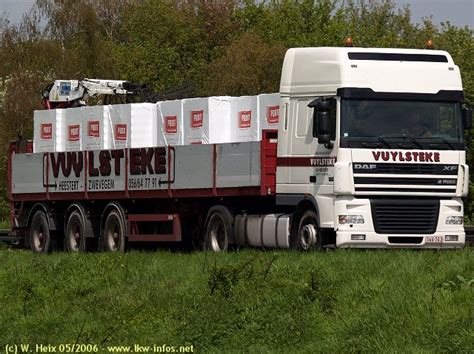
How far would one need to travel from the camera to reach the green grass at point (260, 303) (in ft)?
49.6

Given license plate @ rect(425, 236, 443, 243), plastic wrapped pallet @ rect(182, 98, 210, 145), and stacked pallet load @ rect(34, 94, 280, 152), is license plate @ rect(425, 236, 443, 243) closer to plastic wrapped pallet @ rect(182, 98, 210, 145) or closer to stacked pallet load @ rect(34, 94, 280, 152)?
stacked pallet load @ rect(34, 94, 280, 152)

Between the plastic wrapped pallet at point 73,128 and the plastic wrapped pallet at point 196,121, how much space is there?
150 inches

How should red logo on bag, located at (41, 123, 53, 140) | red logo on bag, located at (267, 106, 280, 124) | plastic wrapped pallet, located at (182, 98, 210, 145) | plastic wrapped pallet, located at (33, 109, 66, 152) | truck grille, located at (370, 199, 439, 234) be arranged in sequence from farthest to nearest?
1. red logo on bag, located at (41, 123, 53, 140)
2. plastic wrapped pallet, located at (33, 109, 66, 152)
3. plastic wrapped pallet, located at (182, 98, 210, 145)
4. red logo on bag, located at (267, 106, 280, 124)
5. truck grille, located at (370, 199, 439, 234)

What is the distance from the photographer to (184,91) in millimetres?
33094

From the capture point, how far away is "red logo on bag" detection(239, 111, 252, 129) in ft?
90.4

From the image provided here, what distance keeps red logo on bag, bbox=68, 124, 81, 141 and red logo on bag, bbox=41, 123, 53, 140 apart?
0.69 metres

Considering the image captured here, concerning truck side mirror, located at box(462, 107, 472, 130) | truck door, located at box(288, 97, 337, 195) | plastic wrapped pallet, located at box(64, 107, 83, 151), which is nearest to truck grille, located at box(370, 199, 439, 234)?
truck door, located at box(288, 97, 337, 195)

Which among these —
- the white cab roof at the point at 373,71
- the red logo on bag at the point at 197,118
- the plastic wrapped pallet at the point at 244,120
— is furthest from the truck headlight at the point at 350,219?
the red logo on bag at the point at 197,118

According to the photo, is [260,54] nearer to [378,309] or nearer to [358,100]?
[358,100]

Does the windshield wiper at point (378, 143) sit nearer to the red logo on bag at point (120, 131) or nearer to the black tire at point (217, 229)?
the black tire at point (217, 229)

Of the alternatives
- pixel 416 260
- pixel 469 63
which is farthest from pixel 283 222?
pixel 469 63

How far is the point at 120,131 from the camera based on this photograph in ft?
101

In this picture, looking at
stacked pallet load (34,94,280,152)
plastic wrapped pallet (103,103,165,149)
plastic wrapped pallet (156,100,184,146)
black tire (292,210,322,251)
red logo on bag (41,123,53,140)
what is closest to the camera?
black tire (292,210,322,251)

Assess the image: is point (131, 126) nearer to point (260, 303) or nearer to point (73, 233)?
point (73, 233)
